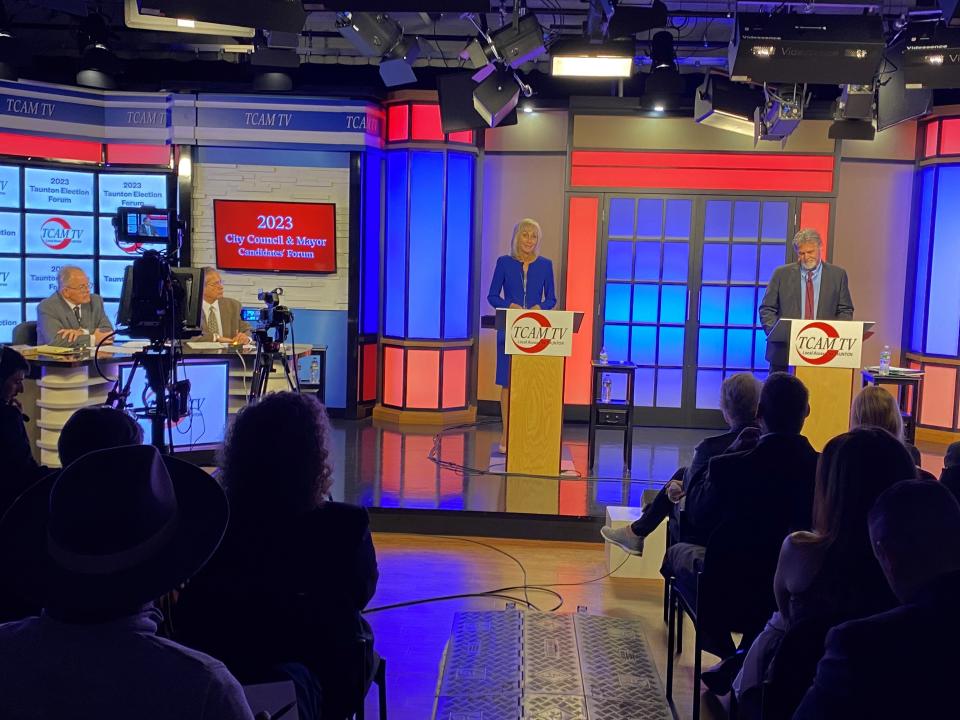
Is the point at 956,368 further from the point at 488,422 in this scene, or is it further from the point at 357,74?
the point at 357,74

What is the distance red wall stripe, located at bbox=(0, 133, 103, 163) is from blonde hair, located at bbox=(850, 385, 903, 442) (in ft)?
24.0

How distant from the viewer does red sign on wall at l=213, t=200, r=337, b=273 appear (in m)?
8.51

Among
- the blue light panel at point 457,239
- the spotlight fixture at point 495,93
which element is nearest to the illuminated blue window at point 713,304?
the blue light panel at point 457,239

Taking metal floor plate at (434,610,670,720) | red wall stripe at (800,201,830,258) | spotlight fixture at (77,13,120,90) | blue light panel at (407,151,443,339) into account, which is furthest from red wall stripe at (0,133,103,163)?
red wall stripe at (800,201,830,258)

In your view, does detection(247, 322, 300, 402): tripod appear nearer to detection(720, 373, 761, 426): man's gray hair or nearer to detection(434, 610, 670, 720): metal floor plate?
detection(434, 610, 670, 720): metal floor plate

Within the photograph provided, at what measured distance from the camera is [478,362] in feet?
29.6

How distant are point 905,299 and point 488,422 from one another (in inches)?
156

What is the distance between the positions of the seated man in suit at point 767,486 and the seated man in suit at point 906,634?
1.37 metres

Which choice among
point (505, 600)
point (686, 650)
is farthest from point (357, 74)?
point (686, 650)

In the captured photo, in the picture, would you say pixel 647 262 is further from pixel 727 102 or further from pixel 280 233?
pixel 280 233

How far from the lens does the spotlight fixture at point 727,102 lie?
754cm

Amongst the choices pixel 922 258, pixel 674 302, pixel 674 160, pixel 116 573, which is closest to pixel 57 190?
pixel 674 160

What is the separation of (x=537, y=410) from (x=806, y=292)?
213cm

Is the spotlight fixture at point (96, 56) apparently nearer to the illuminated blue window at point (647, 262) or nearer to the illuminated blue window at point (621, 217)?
the illuminated blue window at point (621, 217)
